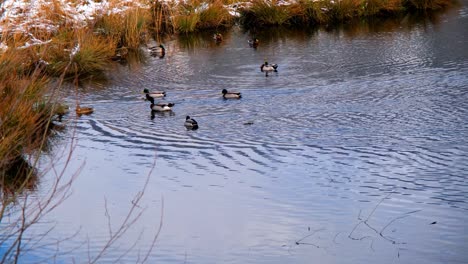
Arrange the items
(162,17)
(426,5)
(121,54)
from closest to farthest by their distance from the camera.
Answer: (121,54) < (162,17) < (426,5)

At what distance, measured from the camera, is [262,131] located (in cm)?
1040

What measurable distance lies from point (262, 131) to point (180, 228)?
10.9 ft

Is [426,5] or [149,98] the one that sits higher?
[426,5]

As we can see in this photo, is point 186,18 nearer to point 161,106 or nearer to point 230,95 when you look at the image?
point 230,95

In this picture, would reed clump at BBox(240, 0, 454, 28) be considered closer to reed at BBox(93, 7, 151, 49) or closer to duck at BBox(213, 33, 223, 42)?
duck at BBox(213, 33, 223, 42)

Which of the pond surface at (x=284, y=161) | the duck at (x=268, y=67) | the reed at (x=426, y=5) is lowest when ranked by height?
the pond surface at (x=284, y=161)

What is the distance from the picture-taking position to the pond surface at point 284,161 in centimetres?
684

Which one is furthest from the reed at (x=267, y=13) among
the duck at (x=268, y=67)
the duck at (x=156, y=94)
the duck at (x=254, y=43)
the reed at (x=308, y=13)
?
the duck at (x=156, y=94)

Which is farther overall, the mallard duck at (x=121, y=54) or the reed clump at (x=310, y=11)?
the reed clump at (x=310, y=11)

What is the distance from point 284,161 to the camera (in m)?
9.09

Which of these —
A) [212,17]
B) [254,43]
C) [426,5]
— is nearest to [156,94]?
[254,43]

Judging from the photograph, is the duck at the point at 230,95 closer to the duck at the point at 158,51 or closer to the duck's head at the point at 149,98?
the duck's head at the point at 149,98

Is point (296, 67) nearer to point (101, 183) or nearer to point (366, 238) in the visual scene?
point (101, 183)

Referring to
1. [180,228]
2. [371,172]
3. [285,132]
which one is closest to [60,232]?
[180,228]
